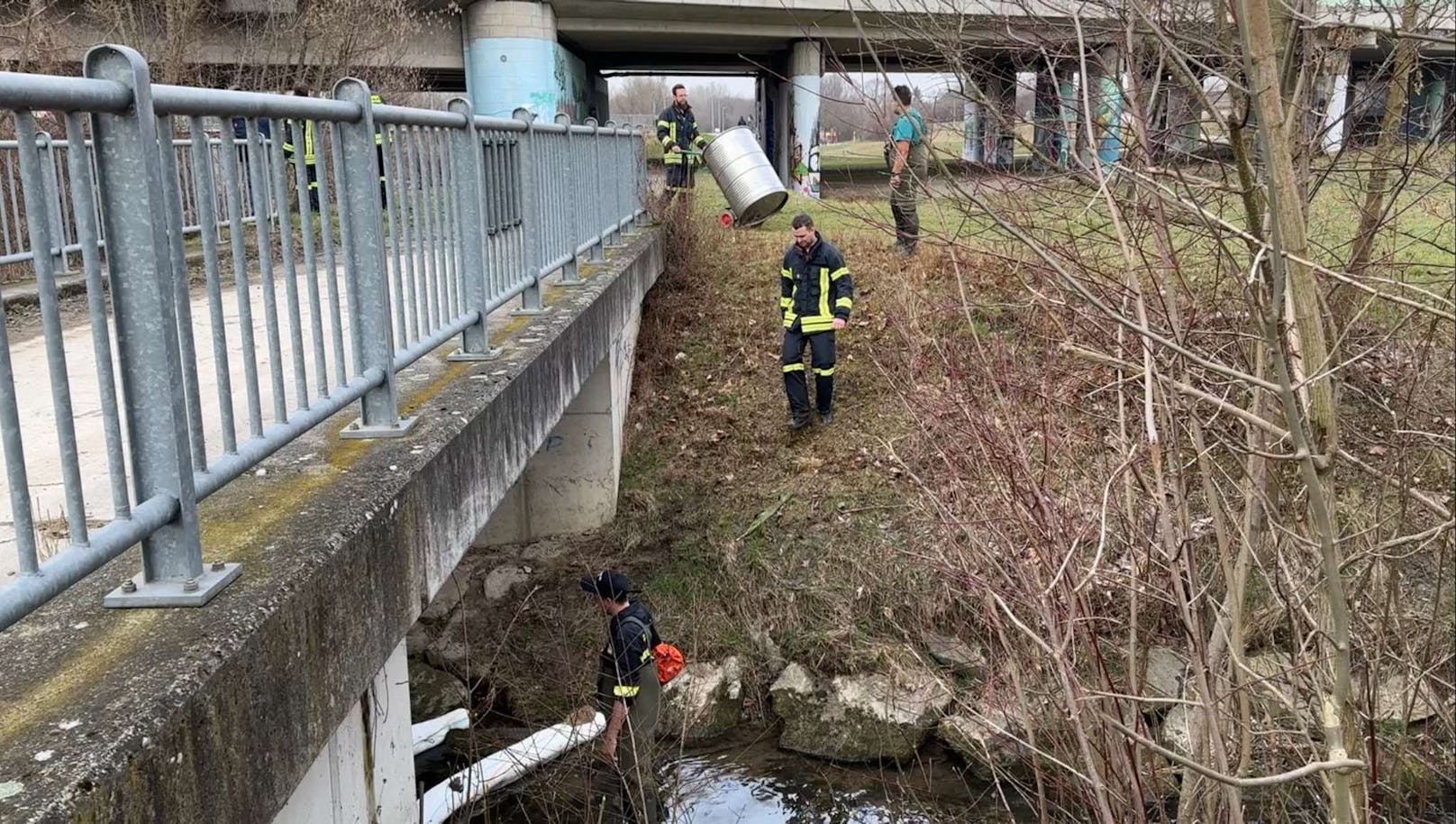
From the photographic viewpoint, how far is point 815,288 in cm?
922

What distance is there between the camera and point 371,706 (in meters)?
3.20

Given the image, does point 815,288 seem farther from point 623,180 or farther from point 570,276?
point 570,276

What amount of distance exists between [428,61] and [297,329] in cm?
1917

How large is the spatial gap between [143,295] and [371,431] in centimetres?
147

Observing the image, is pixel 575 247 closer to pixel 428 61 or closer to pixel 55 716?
pixel 55 716

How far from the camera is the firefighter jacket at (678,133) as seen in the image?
12.8 m

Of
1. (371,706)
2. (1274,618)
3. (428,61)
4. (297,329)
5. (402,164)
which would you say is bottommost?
(1274,618)

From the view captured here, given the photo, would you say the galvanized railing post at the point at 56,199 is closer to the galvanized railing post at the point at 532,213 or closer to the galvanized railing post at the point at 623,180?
the galvanized railing post at the point at 532,213

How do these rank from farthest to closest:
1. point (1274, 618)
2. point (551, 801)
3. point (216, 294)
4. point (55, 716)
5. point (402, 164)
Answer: point (551, 801)
point (1274, 618)
point (402, 164)
point (216, 294)
point (55, 716)

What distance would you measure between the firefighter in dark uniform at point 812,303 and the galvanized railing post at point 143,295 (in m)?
6.88

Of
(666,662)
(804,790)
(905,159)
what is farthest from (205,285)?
(804,790)

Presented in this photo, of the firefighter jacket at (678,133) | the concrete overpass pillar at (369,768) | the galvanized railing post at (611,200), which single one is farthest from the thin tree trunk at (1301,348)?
the firefighter jacket at (678,133)

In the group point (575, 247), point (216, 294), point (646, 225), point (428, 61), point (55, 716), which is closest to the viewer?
point (55, 716)

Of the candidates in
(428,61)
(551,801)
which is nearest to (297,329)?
(551,801)
